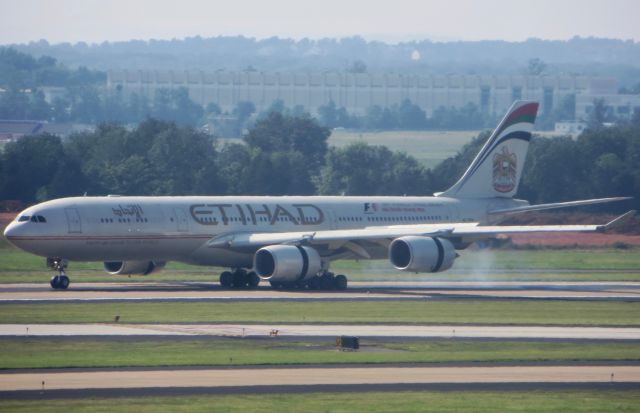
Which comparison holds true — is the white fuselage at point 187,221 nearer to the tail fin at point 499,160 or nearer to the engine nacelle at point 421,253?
the tail fin at point 499,160

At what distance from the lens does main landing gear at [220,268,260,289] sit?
67.2 metres

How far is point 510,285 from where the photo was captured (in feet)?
231

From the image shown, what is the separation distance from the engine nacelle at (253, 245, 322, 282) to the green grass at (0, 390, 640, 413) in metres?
30.8

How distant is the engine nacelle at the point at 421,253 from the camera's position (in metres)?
65.0

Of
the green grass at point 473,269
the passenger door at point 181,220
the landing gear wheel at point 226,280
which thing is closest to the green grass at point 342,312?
the passenger door at point 181,220

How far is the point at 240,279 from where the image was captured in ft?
221

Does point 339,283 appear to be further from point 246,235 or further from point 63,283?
point 63,283

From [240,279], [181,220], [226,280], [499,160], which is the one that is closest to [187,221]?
[181,220]

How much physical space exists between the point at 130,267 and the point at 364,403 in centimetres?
3822

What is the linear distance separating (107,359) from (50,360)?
1.55m

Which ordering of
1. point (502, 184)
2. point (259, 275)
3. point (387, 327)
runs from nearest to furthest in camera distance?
point (387, 327)
point (259, 275)
point (502, 184)

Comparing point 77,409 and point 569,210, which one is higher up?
point 77,409

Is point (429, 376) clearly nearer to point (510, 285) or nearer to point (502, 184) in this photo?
point (510, 285)

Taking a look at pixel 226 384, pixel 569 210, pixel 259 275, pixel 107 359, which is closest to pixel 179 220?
pixel 259 275
